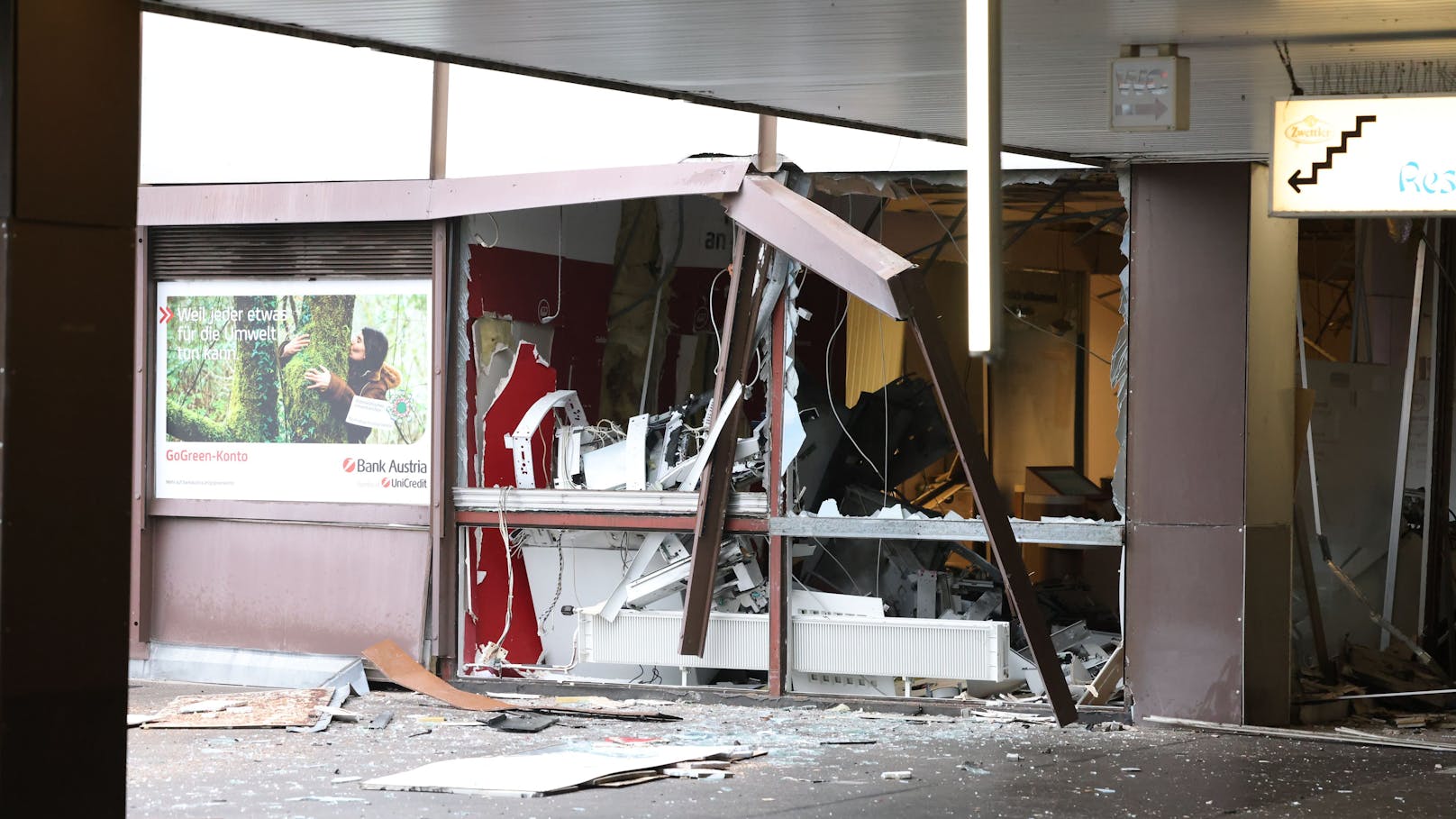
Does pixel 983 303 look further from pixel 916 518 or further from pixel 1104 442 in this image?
pixel 1104 442

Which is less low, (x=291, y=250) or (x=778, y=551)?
(x=291, y=250)

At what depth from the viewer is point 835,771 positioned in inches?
316

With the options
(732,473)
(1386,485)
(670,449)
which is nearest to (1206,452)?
(1386,485)

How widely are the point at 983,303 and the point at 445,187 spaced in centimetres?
746

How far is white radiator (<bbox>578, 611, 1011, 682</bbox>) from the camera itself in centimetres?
1003

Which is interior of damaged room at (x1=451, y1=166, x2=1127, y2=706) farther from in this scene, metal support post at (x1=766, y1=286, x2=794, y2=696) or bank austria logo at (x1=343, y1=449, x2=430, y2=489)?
bank austria logo at (x1=343, y1=449, x2=430, y2=489)

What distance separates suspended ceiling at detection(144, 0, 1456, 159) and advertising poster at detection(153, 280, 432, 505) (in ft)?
11.3

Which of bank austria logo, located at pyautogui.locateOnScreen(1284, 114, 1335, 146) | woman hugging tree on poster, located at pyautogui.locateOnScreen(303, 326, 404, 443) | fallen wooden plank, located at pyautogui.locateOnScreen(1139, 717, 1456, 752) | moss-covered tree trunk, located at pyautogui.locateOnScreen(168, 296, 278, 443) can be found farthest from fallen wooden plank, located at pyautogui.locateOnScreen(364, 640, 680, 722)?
bank austria logo, located at pyautogui.locateOnScreen(1284, 114, 1335, 146)

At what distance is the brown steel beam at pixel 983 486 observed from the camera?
9.08 metres

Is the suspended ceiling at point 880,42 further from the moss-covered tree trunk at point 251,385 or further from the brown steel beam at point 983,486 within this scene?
the moss-covered tree trunk at point 251,385

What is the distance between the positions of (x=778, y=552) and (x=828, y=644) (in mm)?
Result: 654

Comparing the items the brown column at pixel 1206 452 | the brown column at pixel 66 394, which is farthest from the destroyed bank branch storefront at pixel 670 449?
the brown column at pixel 66 394

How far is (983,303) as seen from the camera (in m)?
3.73

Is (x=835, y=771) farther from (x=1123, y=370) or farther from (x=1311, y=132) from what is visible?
(x=1311, y=132)
